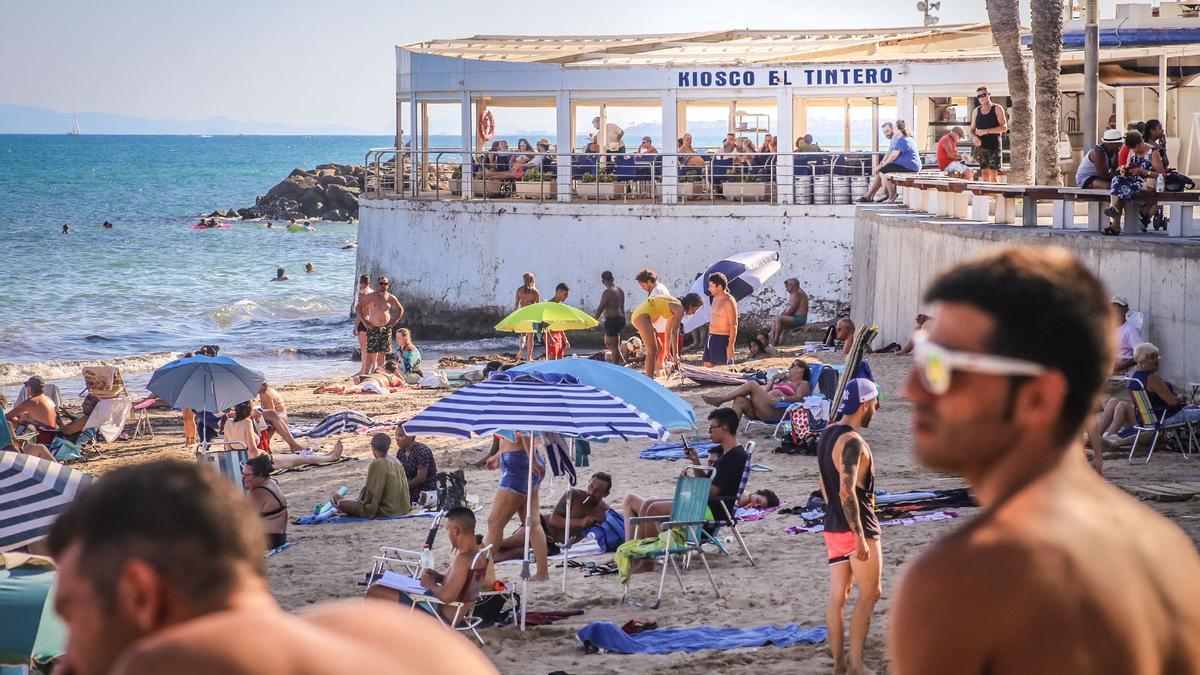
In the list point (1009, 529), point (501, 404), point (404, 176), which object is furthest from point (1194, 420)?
point (404, 176)

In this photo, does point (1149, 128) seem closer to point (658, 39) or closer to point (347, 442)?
point (347, 442)

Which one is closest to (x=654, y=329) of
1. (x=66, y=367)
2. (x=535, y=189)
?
(x=535, y=189)

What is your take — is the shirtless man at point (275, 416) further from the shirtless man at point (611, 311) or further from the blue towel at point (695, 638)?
the blue towel at point (695, 638)

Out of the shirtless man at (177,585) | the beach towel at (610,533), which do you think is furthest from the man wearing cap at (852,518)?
the shirtless man at (177,585)

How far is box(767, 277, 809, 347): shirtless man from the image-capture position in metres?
21.5

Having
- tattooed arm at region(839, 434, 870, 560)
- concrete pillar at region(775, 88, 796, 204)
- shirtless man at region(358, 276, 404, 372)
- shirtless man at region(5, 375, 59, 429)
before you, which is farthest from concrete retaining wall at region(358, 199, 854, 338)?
tattooed arm at region(839, 434, 870, 560)

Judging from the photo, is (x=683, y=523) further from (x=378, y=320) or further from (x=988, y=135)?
(x=988, y=135)

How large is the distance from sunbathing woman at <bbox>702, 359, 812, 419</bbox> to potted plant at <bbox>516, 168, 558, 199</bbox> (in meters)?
11.3

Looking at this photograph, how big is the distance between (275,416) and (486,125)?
1379cm

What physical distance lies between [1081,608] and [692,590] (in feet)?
A: 21.7

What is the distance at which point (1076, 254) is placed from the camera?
1045 centimetres

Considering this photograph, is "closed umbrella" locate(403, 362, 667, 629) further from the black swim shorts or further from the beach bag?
the black swim shorts

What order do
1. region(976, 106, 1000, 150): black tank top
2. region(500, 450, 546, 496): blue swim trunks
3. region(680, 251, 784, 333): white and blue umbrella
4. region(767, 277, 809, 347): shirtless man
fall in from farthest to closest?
region(767, 277, 809, 347): shirtless man, region(680, 251, 784, 333): white and blue umbrella, region(976, 106, 1000, 150): black tank top, region(500, 450, 546, 496): blue swim trunks

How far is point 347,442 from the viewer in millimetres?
14922
